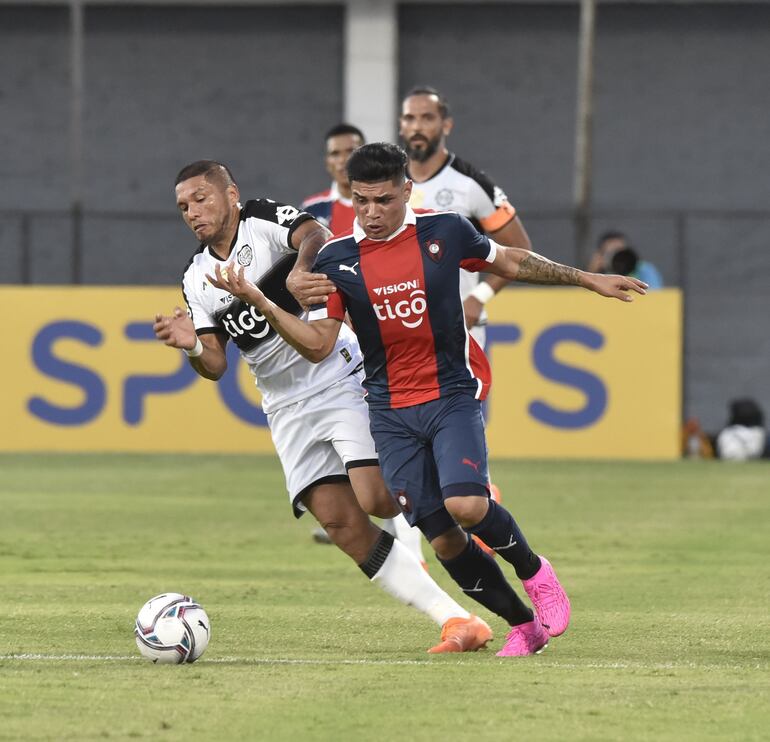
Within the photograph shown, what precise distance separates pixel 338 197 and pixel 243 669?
527 cm

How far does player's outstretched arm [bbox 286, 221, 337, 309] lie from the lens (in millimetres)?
6816

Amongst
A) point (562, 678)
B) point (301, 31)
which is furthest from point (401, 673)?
point (301, 31)

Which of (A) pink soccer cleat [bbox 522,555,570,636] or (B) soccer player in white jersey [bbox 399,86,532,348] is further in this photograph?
(B) soccer player in white jersey [bbox 399,86,532,348]

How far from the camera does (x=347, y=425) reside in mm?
7406

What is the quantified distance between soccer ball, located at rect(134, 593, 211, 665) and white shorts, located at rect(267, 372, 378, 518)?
0.92 meters

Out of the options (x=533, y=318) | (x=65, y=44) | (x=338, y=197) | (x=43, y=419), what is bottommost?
(x=43, y=419)

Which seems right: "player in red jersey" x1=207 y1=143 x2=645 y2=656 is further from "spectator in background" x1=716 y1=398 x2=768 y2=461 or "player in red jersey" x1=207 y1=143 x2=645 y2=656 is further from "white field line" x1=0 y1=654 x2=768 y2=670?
"spectator in background" x1=716 y1=398 x2=768 y2=461

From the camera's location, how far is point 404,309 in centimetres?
690

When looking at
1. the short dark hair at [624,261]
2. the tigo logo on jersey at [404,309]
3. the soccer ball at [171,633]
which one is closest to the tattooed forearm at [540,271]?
the tigo logo on jersey at [404,309]

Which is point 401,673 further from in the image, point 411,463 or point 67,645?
point 67,645

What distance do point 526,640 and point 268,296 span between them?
1.89 metres

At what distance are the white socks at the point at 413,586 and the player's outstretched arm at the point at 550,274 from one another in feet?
4.02

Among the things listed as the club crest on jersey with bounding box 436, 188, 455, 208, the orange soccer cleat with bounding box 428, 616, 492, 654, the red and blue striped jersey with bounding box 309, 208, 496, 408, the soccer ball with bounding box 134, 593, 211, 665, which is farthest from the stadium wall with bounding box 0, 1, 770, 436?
the soccer ball with bounding box 134, 593, 211, 665

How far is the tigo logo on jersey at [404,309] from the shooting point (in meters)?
6.89
